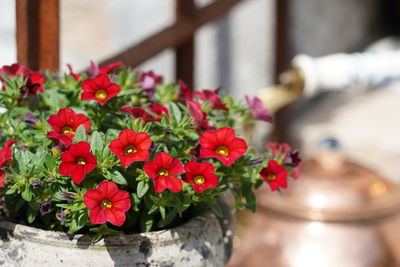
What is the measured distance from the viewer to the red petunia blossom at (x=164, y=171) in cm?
74

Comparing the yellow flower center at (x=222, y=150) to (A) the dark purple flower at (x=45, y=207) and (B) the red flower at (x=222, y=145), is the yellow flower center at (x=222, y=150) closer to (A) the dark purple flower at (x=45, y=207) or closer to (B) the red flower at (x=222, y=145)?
(B) the red flower at (x=222, y=145)

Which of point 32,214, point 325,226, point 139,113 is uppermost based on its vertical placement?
point 139,113

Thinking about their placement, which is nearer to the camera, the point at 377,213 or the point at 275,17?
the point at 377,213

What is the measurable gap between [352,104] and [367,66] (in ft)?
4.33

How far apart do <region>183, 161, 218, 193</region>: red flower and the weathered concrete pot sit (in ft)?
0.22

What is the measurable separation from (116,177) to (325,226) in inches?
29.8

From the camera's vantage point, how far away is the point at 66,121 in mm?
797

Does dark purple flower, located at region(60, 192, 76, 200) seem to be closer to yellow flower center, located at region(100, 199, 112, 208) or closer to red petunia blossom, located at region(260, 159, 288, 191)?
yellow flower center, located at region(100, 199, 112, 208)

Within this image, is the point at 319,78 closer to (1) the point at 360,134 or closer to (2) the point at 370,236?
(2) the point at 370,236

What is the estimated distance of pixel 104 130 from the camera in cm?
86

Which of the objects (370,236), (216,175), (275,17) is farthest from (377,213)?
(275,17)

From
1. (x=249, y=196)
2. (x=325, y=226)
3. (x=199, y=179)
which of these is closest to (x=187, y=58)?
(x=325, y=226)

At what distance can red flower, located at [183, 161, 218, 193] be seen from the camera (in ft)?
2.53

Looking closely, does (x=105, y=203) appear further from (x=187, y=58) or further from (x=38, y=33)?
(x=187, y=58)
